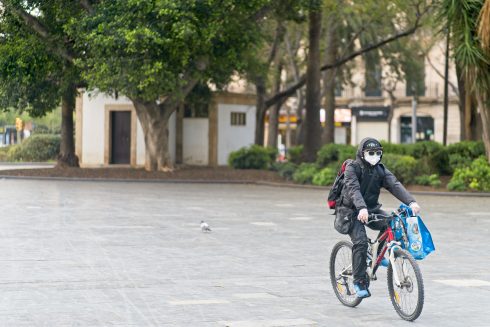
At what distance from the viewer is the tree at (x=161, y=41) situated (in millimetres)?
30203

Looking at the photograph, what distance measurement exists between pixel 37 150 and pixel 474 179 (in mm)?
35527

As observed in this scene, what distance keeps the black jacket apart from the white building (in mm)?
35372

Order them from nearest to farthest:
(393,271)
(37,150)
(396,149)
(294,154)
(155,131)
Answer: (393,271) → (396,149) → (155,131) → (294,154) → (37,150)

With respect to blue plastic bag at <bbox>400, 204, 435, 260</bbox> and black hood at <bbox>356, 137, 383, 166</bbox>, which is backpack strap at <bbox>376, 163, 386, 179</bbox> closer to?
black hood at <bbox>356, 137, 383, 166</bbox>

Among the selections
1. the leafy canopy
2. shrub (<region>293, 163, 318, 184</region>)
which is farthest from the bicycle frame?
shrub (<region>293, 163, 318, 184</region>)

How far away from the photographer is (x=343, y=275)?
9648 millimetres

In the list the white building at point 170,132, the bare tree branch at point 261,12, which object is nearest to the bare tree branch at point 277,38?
the white building at point 170,132

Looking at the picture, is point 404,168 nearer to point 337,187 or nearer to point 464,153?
point 464,153

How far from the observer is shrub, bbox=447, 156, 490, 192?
28984 millimetres

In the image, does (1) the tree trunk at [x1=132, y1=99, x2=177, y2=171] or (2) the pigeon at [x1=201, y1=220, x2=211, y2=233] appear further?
(1) the tree trunk at [x1=132, y1=99, x2=177, y2=171]

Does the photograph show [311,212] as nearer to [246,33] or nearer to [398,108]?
[246,33]

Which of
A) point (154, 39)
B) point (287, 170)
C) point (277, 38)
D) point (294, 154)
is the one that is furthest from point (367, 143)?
point (277, 38)

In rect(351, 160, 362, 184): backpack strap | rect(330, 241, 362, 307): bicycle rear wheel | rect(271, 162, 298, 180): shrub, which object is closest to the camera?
rect(351, 160, 362, 184): backpack strap

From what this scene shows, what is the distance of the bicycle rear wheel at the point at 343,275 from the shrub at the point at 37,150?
51165 mm
